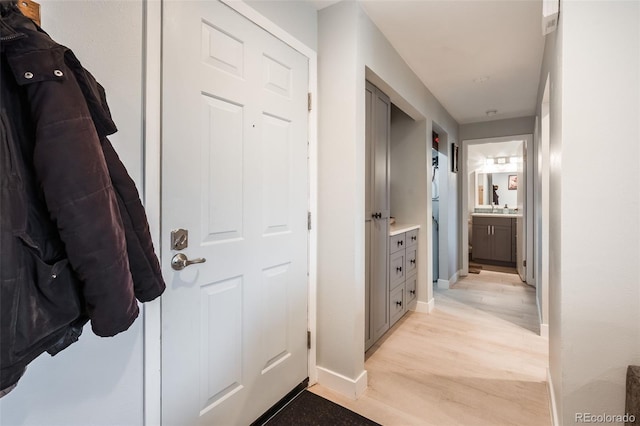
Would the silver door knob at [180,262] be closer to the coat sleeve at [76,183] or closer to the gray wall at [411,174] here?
the coat sleeve at [76,183]

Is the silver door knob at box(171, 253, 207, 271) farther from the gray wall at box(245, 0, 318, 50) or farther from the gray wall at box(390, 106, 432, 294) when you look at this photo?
the gray wall at box(390, 106, 432, 294)

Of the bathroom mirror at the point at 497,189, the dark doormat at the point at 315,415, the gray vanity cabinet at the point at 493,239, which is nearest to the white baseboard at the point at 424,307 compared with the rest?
the dark doormat at the point at 315,415

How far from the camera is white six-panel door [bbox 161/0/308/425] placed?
1.18 metres

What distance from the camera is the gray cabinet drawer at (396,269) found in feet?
8.55

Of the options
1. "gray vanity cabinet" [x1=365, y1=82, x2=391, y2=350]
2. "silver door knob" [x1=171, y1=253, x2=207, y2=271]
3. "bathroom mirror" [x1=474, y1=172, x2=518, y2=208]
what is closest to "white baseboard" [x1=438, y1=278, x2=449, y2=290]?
"gray vanity cabinet" [x1=365, y1=82, x2=391, y2=350]

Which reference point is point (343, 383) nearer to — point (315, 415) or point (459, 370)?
point (315, 415)

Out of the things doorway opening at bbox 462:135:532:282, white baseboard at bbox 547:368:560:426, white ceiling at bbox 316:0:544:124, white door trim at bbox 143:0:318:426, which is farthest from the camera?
doorway opening at bbox 462:135:532:282

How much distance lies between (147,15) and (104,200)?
829mm

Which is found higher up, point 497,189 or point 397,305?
point 497,189

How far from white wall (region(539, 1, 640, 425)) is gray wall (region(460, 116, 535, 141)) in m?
3.44

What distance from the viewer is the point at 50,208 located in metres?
0.58

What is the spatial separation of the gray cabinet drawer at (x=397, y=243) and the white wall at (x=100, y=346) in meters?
1.99

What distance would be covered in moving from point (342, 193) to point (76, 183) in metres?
1.38

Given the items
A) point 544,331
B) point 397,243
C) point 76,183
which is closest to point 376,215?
point 397,243
